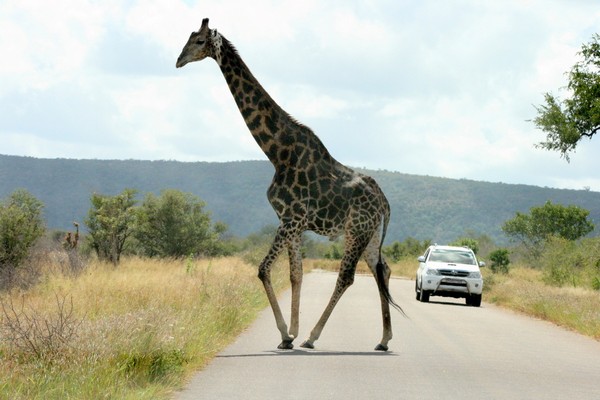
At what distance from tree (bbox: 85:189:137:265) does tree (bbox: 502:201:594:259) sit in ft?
153

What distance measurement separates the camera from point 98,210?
53969 mm

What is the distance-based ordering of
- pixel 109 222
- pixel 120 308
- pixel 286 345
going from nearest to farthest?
pixel 286 345 < pixel 120 308 < pixel 109 222

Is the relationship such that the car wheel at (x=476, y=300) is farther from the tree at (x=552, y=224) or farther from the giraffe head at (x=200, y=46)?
the tree at (x=552, y=224)

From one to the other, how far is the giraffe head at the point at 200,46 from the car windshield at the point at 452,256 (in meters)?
16.8

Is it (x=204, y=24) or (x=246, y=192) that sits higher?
(x=246, y=192)

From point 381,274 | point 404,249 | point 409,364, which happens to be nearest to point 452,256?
point 381,274

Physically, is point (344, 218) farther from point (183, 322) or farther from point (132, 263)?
point (132, 263)

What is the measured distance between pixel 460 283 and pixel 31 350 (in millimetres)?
20660

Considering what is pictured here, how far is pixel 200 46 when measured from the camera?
15.7 meters

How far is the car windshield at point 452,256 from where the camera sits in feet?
104

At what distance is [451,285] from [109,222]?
26.3 meters

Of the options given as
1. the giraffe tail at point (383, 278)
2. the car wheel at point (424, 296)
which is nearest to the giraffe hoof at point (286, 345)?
the giraffe tail at point (383, 278)

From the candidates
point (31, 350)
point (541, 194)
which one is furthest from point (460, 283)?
point (541, 194)

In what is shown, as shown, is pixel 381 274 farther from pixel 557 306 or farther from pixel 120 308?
pixel 557 306
